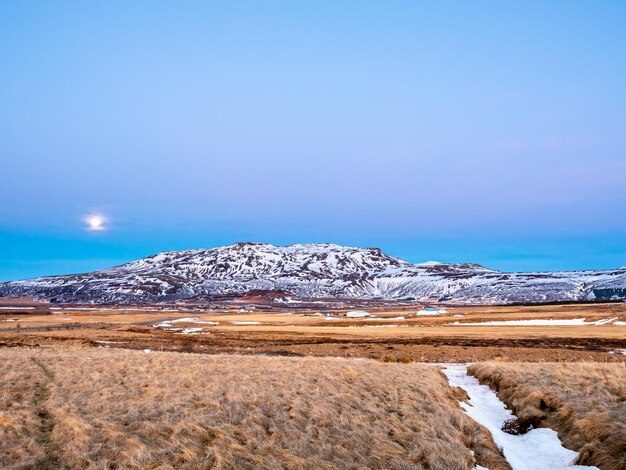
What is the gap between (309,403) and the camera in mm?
14977

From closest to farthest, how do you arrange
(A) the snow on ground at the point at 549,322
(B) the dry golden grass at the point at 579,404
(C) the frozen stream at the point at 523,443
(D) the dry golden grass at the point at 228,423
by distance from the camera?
1. (D) the dry golden grass at the point at 228,423
2. (B) the dry golden grass at the point at 579,404
3. (C) the frozen stream at the point at 523,443
4. (A) the snow on ground at the point at 549,322

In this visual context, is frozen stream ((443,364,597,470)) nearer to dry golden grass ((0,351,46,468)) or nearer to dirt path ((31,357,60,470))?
dirt path ((31,357,60,470))

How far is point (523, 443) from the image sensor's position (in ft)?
44.9

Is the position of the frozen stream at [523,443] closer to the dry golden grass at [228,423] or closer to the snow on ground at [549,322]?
the dry golden grass at [228,423]

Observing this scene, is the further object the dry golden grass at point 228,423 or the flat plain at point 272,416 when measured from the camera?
the flat plain at point 272,416

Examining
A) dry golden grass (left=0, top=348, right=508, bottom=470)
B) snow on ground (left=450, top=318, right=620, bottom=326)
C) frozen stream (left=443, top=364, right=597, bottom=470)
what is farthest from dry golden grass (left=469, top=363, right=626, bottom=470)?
snow on ground (left=450, top=318, right=620, bottom=326)

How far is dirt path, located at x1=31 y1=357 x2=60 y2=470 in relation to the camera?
9.63 meters

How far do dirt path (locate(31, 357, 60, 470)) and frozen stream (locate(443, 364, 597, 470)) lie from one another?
403 inches

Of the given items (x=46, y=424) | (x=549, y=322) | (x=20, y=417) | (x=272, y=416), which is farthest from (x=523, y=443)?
(x=549, y=322)

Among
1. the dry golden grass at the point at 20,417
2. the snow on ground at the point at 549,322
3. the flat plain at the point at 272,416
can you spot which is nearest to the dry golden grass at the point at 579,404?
the flat plain at the point at 272,416

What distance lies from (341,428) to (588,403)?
7.76 metres

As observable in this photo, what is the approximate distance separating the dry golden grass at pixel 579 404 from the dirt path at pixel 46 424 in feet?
37.7

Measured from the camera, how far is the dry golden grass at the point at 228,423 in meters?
10.1

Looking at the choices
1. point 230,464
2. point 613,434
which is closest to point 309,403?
point 230,464
